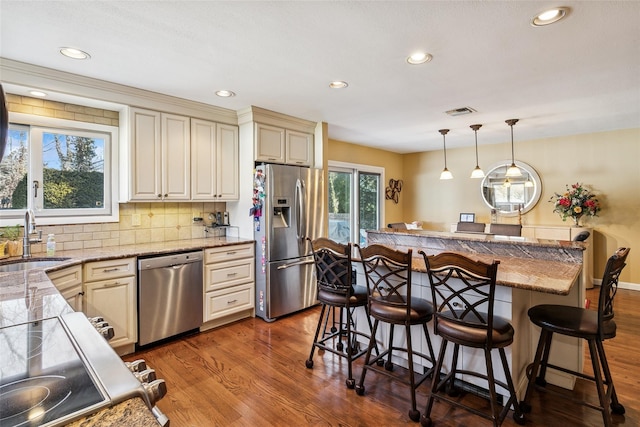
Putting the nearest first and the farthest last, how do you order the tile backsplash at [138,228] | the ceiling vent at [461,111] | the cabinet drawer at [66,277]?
the cabinet drawer at [66,277] < the tile backsplash at [138,228] < the ceiling vent at [461,111]

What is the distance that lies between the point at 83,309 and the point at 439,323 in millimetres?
2706

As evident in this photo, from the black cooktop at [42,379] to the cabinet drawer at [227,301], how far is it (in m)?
2.33

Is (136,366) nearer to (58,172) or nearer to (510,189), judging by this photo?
(58,172)

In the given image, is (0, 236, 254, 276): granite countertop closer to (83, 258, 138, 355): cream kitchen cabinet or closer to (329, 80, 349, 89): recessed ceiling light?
(83, 258, 138, 355): cream kitchen cabinet

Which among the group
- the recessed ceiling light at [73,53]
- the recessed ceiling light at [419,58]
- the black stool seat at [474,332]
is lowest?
the black stool seat at [474,332]

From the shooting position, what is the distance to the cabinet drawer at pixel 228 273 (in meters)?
3.42

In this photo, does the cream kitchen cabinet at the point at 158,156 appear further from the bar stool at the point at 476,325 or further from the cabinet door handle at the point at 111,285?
Answer: the bar stool at the point at 476,325

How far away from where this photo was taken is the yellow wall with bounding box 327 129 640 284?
4.86 m

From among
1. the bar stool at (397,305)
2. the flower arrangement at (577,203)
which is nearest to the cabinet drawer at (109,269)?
the bar stool at (397,305)

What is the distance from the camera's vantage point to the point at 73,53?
234cm

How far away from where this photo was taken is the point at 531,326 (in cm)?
241

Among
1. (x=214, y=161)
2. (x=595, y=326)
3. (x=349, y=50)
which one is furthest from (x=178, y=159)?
(x=595, y=326)

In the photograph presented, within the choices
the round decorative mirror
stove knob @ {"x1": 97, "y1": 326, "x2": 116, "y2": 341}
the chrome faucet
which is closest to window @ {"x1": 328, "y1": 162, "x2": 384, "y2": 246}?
the round decorative mirror

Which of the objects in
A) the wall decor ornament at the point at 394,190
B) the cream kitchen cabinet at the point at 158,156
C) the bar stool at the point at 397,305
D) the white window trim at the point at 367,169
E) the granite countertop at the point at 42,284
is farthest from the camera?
the wall decor ornament at the point at 394,190
